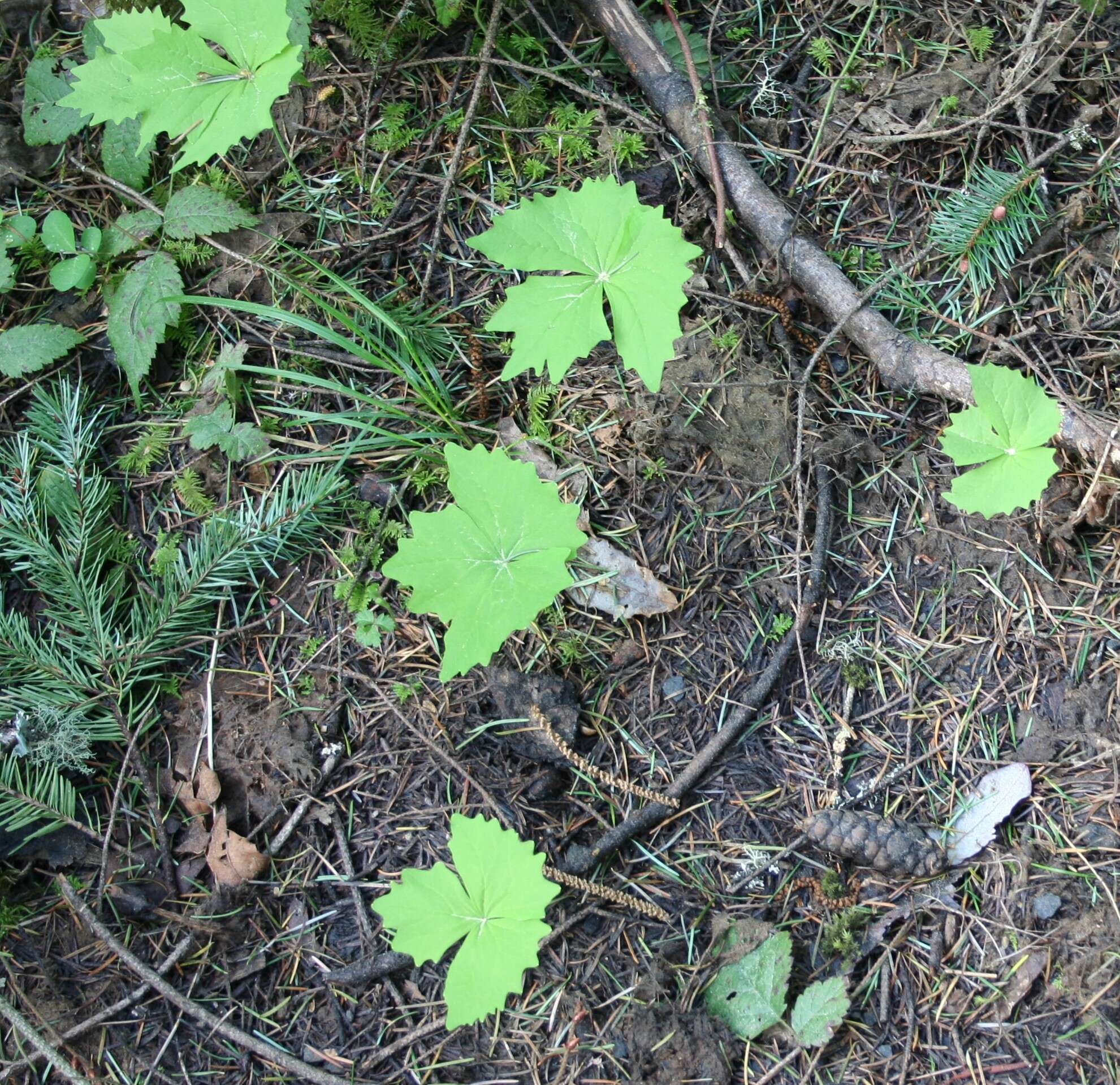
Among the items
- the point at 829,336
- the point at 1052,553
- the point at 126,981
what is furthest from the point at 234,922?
the point at 1052,553

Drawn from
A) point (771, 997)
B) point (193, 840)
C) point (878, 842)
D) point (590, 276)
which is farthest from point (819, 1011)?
point (590, 276)

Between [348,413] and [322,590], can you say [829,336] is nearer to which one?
[348,413]

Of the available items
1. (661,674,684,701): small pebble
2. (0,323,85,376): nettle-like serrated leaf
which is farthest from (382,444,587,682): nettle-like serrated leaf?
(0,323,85,376): nettle-like serrated leaf

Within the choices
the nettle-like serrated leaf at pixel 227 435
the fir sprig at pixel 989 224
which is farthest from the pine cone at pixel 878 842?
the nettle-like serrated leaf at pixel 227 435

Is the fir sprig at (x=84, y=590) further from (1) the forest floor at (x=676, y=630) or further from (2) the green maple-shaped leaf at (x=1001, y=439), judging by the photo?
(2) the green maple-shaped leaf at (x=1001, y=439)

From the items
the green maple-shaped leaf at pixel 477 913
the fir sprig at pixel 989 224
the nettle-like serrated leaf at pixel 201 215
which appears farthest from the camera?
the nettle-like serrated leaf at pixel 201 215

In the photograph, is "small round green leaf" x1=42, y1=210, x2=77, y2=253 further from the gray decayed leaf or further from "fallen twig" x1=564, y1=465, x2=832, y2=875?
the gray decayed leaf
